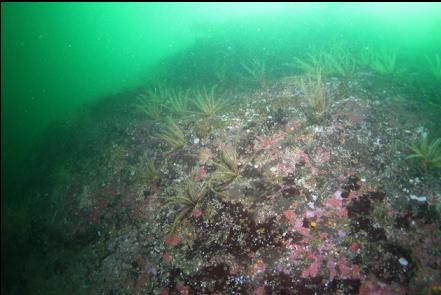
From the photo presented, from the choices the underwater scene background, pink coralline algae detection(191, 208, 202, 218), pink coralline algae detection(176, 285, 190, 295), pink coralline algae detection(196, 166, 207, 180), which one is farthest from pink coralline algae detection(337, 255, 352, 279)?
pink coralline algae detection(196, 166, 207, 180)

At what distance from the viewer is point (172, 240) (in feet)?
17.3

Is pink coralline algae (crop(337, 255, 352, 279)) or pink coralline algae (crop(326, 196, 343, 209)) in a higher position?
pink coralline algae (crop(326, 196, 343, 209))

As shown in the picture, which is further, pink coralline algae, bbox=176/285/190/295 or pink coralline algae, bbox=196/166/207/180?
pink coralline algae, bbox=196/166/207/180

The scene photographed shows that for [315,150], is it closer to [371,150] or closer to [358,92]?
[371,150]

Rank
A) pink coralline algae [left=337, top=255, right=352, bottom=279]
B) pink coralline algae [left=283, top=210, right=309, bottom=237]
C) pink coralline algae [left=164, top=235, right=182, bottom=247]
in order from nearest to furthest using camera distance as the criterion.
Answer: pink coralline algae [left=337, top=255, right=352, bottom=279], pink coralline algae [left=283, top=210, right=309, bottom=237], pink coralline algae [left=164, top=235, right=182, bottom=247]

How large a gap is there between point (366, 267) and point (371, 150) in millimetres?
2403

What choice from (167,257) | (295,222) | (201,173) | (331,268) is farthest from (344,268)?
(201,173)

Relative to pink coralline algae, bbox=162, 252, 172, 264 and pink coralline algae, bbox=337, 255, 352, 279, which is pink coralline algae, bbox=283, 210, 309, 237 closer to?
pink coralline algae, bbox=337, 255, 352, 279

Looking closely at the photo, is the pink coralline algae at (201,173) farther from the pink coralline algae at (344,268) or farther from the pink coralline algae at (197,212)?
the pink coralline algae at (344,268)

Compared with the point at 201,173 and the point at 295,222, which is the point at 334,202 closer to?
the point at 295,222

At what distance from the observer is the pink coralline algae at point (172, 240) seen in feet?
17.1

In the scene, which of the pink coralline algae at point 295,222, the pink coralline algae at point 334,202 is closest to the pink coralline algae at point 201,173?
the pink coralline algae at point 295,222

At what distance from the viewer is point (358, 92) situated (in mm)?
7195

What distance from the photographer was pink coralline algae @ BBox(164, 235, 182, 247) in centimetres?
521
